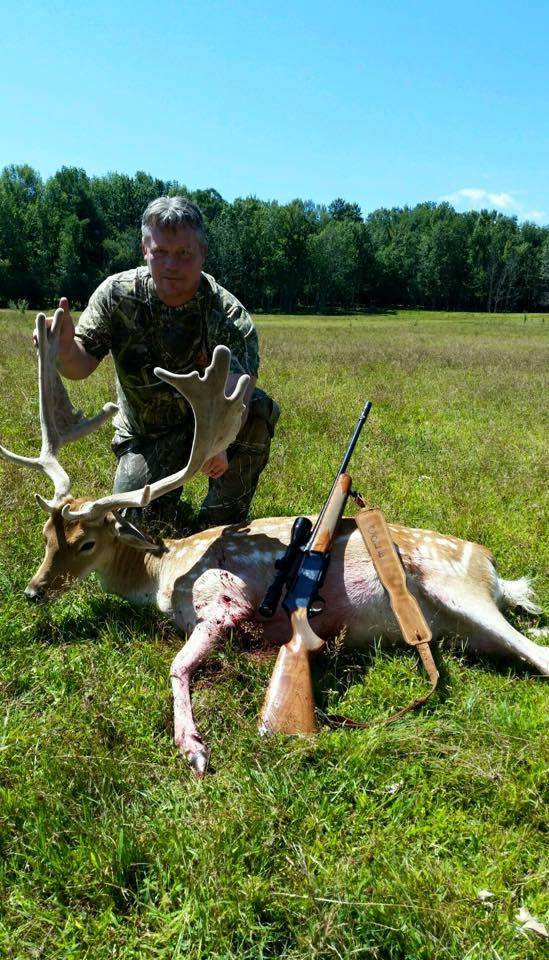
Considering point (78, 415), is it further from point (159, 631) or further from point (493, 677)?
point (493, 677)

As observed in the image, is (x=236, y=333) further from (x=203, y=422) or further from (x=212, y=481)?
(x=203, y=422)

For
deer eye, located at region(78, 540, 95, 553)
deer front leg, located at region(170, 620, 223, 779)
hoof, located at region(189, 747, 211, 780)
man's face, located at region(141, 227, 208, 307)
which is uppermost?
man's face, located at region(141, 227, 208, 307)

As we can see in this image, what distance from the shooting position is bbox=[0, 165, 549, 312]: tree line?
221ft

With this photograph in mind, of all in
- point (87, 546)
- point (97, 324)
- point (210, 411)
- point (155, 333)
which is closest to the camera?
point (210, 411)

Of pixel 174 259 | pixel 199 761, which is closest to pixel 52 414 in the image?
pixel 174 259

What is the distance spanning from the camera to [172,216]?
458 cm

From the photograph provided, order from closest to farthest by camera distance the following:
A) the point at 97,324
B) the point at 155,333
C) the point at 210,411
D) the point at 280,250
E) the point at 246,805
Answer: the point at 246,805, the point at 210,411, the point at 97,324, the point at 155,333, the point at 280,250

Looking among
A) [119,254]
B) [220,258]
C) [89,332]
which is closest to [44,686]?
[89,332]

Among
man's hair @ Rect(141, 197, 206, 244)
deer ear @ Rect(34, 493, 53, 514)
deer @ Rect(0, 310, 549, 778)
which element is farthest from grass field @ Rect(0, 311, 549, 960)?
man's hair @ Rect(141, 197, 206, 244)

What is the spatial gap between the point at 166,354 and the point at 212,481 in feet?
4.03

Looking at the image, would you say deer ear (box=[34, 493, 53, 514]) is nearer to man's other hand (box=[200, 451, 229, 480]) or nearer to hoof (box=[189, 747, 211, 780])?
man's other hand (box=[200, 451, 229, 480])

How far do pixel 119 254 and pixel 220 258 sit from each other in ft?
45.3

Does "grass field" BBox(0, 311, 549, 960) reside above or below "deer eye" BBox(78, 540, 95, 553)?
below

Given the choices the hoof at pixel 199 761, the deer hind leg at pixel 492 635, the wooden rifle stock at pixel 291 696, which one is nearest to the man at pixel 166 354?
the wooden rifle stock at pixel 291 696
